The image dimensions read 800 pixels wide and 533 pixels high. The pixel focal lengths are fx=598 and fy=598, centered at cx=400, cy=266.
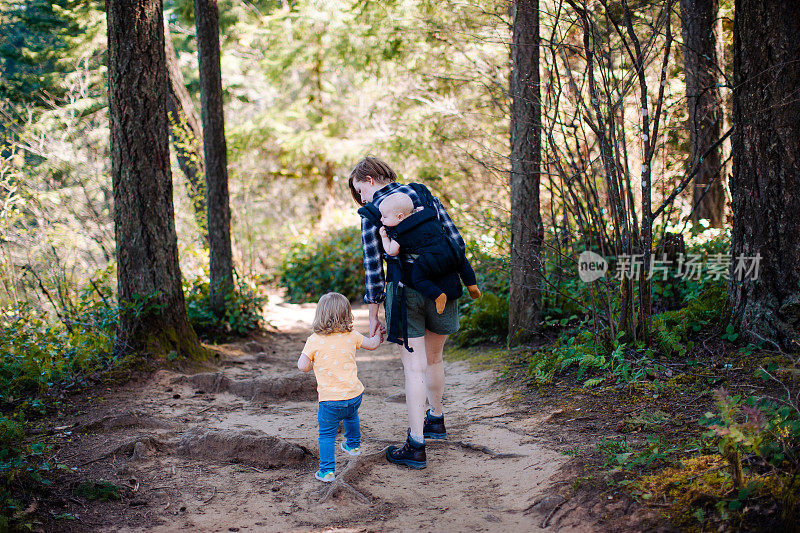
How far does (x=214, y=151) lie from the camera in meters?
9.23

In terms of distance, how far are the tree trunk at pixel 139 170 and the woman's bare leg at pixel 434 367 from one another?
3485 mm

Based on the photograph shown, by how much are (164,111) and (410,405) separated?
15.0 feet

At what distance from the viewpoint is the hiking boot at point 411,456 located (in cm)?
394

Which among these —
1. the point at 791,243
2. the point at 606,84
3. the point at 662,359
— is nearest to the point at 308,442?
the point at 662,359

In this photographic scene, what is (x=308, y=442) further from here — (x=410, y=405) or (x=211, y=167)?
(x=211, y=167)

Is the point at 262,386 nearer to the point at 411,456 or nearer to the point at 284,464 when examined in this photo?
the point at 284,464

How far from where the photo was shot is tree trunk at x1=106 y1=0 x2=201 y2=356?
6305 mm

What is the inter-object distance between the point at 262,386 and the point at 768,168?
4.89 m

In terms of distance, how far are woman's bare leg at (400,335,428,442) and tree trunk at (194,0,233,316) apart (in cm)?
593

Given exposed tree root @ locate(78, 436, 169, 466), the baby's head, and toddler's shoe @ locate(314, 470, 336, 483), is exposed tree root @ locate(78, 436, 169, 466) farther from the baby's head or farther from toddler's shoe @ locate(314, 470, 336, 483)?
the baby's head

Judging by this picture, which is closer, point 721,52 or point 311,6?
point 721,52

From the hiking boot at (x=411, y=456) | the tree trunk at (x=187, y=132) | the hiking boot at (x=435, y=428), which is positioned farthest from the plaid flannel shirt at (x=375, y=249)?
the tree trunk at (x=187, y=132)

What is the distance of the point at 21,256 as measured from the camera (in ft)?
30.9

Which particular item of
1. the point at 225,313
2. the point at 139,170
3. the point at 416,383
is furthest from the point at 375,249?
the point at 225,313
